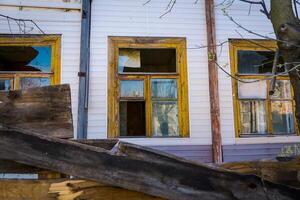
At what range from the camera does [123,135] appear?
651cm

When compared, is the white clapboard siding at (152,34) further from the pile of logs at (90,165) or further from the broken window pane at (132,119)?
the pile of logs at (90,165)

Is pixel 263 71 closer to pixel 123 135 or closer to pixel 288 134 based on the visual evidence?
pixel 288 134

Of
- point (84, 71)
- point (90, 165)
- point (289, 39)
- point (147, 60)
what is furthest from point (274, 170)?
point (147, 60)

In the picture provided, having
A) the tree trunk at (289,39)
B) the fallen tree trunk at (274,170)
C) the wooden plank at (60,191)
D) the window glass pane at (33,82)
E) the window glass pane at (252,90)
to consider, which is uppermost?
the window glass pane at (33,82)

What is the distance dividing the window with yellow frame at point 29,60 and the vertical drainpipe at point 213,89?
8.57ft

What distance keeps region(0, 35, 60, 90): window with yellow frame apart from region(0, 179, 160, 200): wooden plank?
505 centimetres

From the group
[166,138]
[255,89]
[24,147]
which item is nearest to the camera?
[24,147]

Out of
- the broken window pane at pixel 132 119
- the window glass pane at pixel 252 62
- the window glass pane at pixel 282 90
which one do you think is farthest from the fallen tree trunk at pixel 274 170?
the window glass pane at pixel 282 90

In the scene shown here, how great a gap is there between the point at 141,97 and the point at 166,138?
33.1 inches

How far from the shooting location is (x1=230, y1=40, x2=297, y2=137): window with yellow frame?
270 inches

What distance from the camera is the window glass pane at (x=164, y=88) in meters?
6.75

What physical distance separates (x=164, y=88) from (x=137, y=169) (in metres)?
5.26

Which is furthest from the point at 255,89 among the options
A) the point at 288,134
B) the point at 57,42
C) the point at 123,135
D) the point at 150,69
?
the point at 57,42

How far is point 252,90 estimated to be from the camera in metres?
7.02
